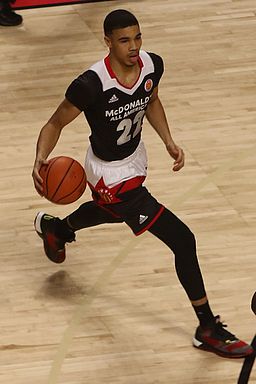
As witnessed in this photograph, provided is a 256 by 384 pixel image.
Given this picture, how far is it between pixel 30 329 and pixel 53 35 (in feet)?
14.7

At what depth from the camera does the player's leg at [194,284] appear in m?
5.90

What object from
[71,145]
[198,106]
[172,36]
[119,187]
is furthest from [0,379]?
[172,36]

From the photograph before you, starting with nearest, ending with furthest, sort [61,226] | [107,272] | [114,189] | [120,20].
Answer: [120,20] < [114,189] < [61,226] < [107,272]

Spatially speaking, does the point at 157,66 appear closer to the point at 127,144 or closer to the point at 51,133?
the point at 127,144

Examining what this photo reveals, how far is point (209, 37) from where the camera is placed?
1008 centimetres

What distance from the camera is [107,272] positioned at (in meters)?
6.77

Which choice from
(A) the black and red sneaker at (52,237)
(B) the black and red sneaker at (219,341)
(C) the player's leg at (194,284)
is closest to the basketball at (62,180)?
(C) the player's leg at (194,284)

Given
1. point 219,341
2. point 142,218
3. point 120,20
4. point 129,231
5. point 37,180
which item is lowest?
point 129,231

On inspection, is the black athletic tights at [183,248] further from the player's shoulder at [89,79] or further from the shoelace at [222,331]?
the player's shoulder at [89,79]

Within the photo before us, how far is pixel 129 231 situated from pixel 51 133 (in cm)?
143

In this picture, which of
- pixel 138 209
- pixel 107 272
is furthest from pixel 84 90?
pixel 107 272

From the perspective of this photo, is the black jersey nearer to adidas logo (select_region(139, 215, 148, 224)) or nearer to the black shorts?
the black shorts

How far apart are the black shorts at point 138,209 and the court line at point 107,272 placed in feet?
2.22

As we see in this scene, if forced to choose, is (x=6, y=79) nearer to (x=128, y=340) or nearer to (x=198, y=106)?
(x=198, y=106)
